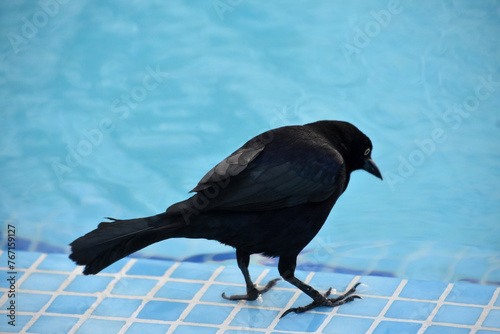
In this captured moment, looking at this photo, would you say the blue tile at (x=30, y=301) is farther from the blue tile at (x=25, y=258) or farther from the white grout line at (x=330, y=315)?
the white grout line at (x=330, y=315)

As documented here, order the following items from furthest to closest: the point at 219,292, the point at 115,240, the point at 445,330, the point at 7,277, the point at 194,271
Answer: the point at 194,271
the point at 7,277
the point at 219,292
the point at 445,330
the point at 115,240

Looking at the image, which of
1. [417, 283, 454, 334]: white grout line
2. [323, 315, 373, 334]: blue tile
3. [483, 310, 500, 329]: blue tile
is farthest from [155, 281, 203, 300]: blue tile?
[483, 310, 500, 329]: blue tile

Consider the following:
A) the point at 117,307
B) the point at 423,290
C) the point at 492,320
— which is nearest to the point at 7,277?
the point at 117,307

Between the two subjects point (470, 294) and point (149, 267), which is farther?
point (149, 267)

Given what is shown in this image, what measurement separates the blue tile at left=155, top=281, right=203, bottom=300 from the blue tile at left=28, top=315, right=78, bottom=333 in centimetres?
45

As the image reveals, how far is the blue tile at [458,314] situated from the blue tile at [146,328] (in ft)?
3.95

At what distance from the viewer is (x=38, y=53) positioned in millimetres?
7508

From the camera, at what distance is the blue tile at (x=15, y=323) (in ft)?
12.6

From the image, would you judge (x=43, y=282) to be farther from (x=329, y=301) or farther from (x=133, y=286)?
(x=329, y=301)

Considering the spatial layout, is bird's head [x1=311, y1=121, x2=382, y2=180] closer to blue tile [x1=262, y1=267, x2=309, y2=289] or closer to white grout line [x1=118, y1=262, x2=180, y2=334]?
blue tile [x1=262, y1=267, x2=309, y2=289]

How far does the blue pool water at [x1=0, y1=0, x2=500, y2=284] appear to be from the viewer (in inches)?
212

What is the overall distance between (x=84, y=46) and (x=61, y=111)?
84 centimetres

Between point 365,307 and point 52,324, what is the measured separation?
142cm

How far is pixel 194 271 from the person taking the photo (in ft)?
14.5
